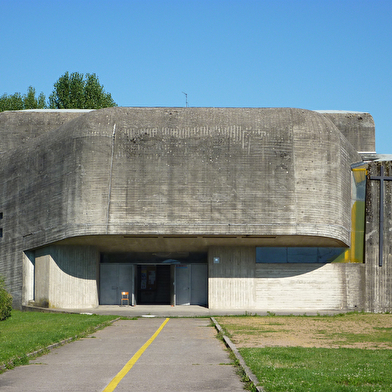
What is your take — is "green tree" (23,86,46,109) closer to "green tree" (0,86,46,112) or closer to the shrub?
"green tree" (0,86,46,112)

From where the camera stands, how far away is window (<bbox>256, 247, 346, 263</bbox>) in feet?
108

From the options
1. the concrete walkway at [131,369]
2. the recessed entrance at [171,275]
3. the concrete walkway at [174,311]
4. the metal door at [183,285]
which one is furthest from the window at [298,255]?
the concrete walkway at [131,369]

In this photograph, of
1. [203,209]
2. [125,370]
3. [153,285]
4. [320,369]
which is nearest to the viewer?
[320,369]

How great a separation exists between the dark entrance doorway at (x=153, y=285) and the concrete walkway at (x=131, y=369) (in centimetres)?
2115

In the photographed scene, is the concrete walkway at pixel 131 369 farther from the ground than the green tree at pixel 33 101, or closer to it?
closer to it

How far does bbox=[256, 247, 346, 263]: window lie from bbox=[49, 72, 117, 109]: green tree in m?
38.9

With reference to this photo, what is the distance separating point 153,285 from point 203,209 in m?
10.0

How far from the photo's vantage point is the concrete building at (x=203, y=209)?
30375 millimetres

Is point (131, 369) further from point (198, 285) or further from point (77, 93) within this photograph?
point (77, 93)

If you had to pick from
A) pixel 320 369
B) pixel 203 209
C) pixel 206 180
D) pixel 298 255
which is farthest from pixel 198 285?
pixel 320 369

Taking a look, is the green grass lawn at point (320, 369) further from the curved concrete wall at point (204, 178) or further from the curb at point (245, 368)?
the curved concrete wall at point (204, 178)

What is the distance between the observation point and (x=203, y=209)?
99.7 ft

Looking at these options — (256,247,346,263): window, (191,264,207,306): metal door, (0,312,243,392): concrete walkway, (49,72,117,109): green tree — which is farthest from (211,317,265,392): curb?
(49,72,117,109): green tree

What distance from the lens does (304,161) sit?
30.5 meters
